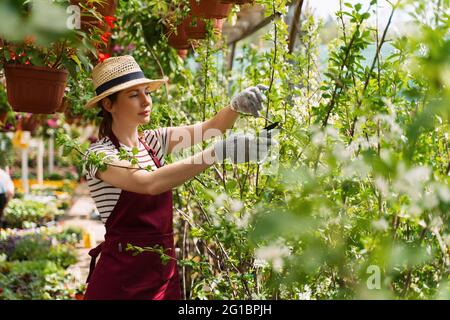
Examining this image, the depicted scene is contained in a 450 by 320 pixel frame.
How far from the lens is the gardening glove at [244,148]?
1792 millimetres

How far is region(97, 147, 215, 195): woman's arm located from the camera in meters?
1.85

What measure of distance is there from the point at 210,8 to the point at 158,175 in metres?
0.94

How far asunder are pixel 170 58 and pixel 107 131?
5.25ft

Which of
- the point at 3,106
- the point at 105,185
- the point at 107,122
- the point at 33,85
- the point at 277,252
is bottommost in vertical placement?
the point at 277,252

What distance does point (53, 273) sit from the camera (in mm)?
5344

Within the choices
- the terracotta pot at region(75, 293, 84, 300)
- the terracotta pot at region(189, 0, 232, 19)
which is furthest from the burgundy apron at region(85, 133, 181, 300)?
the terracotta pot at region(75, 293, 84, 300)

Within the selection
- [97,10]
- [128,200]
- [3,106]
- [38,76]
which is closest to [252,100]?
[128,200]

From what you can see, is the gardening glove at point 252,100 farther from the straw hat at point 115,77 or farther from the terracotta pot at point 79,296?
the terracotta pot at point 79,296

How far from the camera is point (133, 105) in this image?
226 centimetres

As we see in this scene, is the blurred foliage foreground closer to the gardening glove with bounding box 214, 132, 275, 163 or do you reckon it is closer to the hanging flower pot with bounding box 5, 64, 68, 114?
the gardening glove with bounding box 214, 132, 275, 163

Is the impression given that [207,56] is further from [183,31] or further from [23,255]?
[23,255]

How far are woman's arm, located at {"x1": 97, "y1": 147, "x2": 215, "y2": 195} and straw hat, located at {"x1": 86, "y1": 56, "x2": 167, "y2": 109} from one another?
286 millimetres

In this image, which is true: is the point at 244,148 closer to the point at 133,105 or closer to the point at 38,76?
the point at 133,105

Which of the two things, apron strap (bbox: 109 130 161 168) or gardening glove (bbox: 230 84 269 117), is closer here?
gardening glove (bbox: 230 84 269 117)
